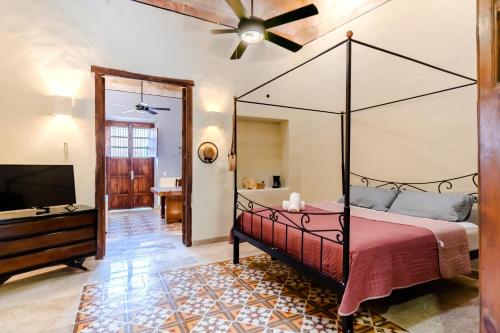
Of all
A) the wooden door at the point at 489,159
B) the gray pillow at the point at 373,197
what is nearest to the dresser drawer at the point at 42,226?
the gray pillow at the point at 373,197

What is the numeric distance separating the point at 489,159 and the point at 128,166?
8.37 m

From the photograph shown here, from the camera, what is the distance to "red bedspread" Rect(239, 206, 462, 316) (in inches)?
79.9

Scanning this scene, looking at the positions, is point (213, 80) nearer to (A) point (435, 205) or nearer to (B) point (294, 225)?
Answer: (B) point (294, 225)

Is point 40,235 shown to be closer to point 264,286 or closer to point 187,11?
point 264,286

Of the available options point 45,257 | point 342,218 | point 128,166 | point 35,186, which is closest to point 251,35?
point 342,218

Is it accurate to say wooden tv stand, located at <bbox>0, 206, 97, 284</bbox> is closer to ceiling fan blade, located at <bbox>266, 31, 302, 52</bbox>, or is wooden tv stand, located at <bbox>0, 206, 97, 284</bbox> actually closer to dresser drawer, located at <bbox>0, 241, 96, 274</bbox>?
dresser drawer, located at <bbox>0, 241, 96, 274</bbox>

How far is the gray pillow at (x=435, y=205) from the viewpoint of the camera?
294 centimetres

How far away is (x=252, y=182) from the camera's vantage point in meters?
5.45

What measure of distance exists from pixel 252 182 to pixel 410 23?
3.59 meters

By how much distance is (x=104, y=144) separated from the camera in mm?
3941

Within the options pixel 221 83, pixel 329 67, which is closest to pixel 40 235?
pixel 221 83

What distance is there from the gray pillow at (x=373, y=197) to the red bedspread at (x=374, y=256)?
94 centimetres

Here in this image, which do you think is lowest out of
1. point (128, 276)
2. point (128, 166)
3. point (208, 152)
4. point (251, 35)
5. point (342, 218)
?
point (128, 276)

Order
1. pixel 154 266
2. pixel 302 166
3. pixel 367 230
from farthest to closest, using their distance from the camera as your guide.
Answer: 1. pixel 302 166
2. pixel 154 266
3. pixel 367 230
